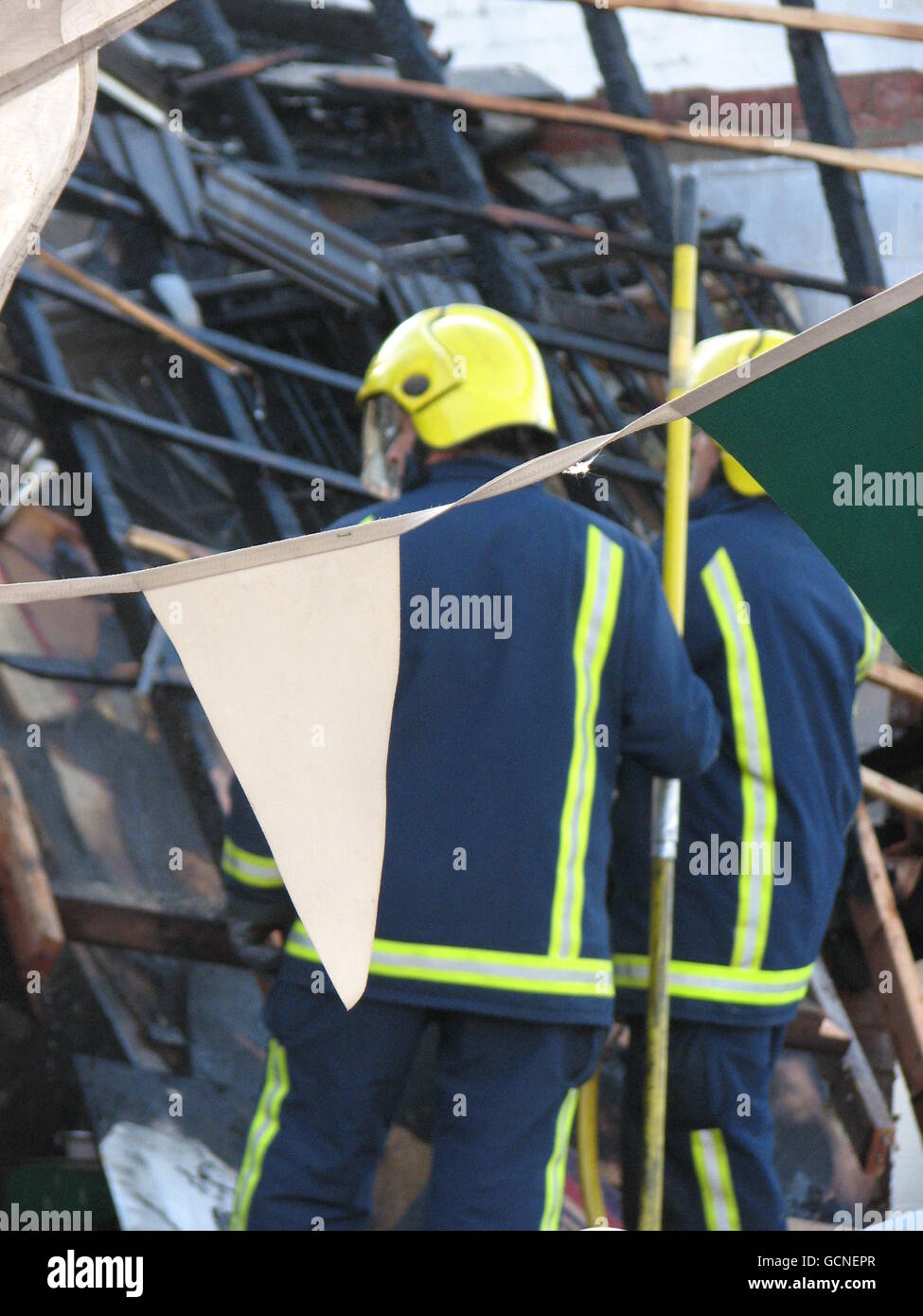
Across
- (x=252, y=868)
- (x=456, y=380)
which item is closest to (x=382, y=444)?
(x=456, y=380)

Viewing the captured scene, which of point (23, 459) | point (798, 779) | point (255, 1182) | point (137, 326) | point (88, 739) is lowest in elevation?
point (255, 1182)

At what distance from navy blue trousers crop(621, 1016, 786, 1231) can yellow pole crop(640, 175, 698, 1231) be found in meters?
0.03

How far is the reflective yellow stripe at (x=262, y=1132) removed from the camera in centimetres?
220

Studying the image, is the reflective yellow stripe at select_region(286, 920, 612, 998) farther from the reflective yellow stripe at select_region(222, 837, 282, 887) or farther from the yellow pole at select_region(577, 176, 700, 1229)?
the yellow pole at select_region(577, 176, 700, 1229)

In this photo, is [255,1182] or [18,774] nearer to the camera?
[255,1182]

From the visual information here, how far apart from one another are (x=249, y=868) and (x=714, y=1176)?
922 mm

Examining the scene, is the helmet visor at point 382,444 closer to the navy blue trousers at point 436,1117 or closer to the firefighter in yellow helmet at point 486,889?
the firefighter in yellow helmet at point 486,889

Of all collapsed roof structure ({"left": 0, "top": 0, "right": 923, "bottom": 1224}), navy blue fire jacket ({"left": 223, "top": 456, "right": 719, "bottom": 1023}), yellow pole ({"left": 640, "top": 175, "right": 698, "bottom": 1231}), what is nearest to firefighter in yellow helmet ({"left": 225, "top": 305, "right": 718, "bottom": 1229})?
navy blue fire jacket ({"left": 223, "top": 456, "right": 719, "bottom": 1023})

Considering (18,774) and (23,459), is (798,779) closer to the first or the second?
(18,774)

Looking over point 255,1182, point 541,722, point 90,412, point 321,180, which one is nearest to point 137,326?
point 90,412

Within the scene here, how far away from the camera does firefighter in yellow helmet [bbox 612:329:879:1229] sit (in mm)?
2471

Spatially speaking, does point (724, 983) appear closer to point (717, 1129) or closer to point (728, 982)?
point (728, 982)
